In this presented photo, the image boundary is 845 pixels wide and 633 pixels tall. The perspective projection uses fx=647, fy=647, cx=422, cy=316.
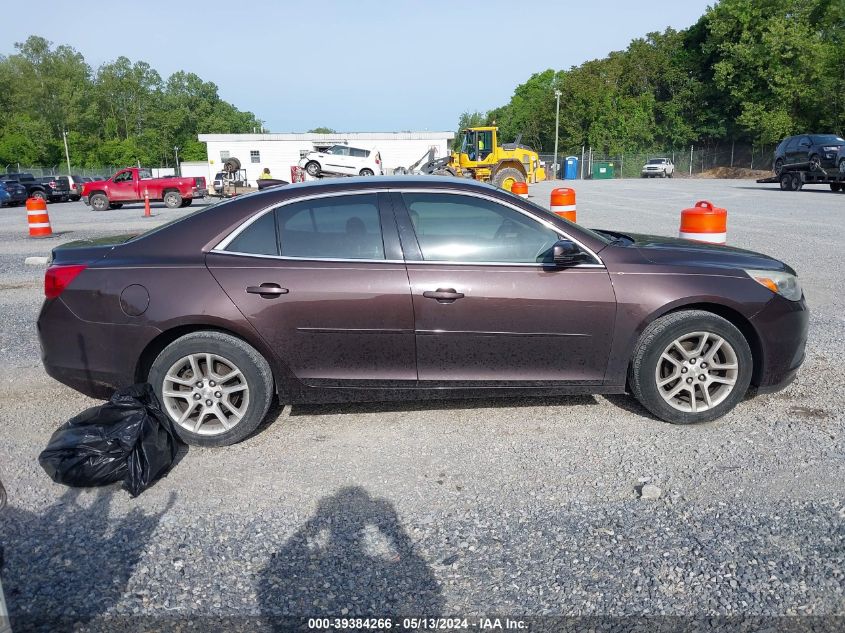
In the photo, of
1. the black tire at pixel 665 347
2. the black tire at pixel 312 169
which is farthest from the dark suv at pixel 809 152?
the black tire at pixel 665 347

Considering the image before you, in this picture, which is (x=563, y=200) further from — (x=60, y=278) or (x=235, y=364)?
(x=60, y=278)

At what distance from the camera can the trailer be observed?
2503 cm

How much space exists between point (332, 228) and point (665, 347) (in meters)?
2.17

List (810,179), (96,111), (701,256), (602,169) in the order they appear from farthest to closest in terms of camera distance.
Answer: (96,111) → (602,169) → (810,179) → (701,256)

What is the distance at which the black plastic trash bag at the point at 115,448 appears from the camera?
11.1 ft

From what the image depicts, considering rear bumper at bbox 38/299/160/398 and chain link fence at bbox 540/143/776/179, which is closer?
rear bumper at bbox 38/299/160/398

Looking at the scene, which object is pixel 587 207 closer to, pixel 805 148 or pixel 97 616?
pixel 805 148

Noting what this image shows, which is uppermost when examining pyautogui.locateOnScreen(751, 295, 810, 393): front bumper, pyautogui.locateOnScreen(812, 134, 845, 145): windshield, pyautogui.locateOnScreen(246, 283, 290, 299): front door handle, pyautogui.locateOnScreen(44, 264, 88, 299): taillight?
pyautogui.locateOnScreen(812, 134, 845, 145): windshield

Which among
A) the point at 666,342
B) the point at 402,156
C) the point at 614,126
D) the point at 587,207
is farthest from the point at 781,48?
the point at 666,342

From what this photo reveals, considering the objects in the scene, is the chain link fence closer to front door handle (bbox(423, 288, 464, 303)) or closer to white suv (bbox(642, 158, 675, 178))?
white suv (bbox(642, 158, 675, 178))

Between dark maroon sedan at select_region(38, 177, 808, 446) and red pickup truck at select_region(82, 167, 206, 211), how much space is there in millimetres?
24671

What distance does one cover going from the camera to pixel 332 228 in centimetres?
403

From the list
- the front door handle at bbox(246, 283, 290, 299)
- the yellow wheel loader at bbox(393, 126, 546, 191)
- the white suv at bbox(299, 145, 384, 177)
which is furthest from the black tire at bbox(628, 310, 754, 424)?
the white suv at bbox(299, 145, 384, 177)

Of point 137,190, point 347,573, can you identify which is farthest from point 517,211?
point 137,190
